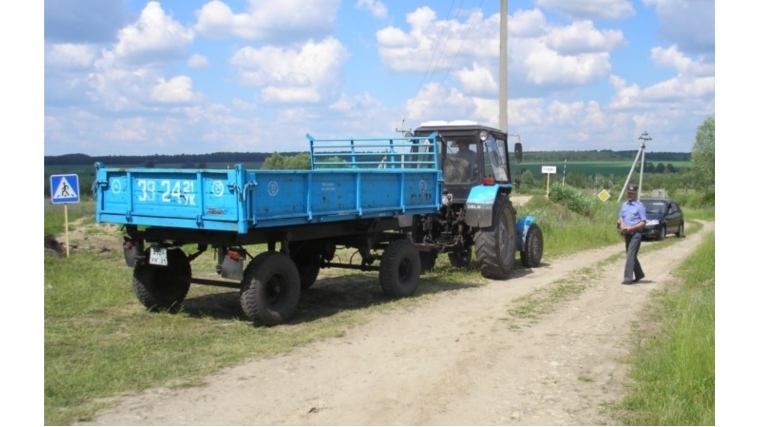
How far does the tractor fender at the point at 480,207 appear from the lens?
1330 cm

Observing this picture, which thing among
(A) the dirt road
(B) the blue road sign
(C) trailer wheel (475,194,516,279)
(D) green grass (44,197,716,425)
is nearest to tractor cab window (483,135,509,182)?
(C) trailer wheel (475,194,516,279)

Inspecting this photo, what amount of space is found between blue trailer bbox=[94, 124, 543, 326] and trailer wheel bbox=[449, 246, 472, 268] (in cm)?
61

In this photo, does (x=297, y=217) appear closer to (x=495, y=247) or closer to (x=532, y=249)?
(x=495, y=247)

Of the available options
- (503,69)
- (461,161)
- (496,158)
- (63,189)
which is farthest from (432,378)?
(503,69)

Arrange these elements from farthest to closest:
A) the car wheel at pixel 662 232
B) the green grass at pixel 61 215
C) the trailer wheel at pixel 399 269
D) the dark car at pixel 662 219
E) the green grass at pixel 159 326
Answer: the car wheel at pixel 662 232 → the dark car at pixel 662 219 → the green grass at pixel 61 215 → the trailer wheel at pixel 399 269 → the green grass at pixel 159 326

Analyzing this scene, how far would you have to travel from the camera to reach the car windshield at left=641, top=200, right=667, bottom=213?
92.6ft

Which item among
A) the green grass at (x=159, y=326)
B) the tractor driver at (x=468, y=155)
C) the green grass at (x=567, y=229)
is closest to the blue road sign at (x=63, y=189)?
the green grass at (x=159, y=326)

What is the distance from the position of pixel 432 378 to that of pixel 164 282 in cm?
447

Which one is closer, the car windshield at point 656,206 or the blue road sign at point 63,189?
the blue road sign at point 63,189

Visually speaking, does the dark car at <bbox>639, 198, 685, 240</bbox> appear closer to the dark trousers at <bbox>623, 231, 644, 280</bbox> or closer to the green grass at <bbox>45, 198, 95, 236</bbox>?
the dark trousers at <bbox>623, 231, 644, 280</bbox>

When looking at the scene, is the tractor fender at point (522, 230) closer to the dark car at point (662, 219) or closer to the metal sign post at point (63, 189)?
the metal sign post at point (63, 189)

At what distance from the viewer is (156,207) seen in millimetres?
9000

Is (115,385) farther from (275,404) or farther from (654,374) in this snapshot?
(654,374)

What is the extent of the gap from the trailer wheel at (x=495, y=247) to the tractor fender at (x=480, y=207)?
0.62 feet
